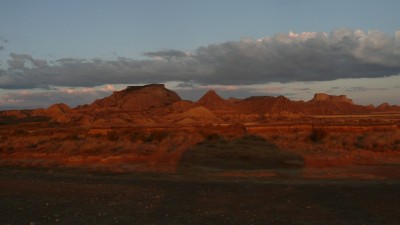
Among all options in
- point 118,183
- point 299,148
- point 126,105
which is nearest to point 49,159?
point 118,183

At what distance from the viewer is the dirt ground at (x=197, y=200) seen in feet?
42.8

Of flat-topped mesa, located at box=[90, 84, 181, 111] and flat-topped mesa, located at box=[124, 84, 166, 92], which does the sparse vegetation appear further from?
flat-topped mesa, located at box=[124, 84, 166, 92]

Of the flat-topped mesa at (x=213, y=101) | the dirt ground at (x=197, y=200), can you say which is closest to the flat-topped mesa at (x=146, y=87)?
the flat-topped mesa at (x=213, y=101)

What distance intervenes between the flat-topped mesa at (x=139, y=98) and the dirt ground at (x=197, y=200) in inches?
5058

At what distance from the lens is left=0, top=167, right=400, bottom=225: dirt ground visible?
13.0 metres

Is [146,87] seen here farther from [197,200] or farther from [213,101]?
[197,200]

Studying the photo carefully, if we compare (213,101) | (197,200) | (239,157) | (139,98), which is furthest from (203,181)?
(213,101)

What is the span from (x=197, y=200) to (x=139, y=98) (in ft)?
467

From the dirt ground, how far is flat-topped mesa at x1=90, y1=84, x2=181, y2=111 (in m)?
128

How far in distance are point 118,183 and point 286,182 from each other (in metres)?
6.91

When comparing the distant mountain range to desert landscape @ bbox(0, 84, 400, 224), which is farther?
the distant mountain range

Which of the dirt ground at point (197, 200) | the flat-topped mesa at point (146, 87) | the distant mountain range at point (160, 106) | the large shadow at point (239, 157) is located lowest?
the large shadow at point (239, 157)

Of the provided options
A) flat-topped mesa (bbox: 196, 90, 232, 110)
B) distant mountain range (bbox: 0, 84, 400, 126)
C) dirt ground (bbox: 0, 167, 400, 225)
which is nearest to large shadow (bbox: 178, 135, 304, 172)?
dirt ground (bbox: 0, 167, 400, 225)

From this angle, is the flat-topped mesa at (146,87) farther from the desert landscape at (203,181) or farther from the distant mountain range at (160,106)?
the desert landscape at (203,181)
